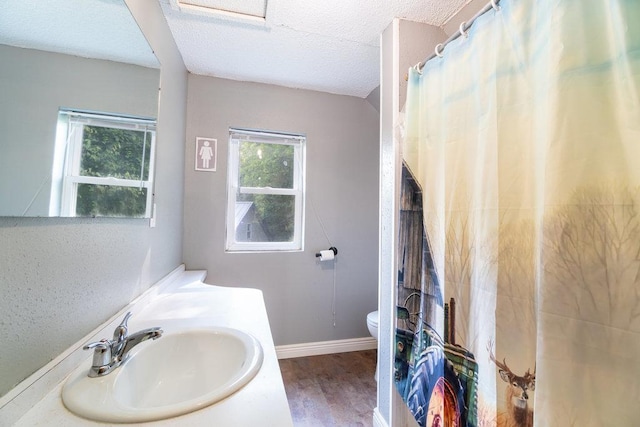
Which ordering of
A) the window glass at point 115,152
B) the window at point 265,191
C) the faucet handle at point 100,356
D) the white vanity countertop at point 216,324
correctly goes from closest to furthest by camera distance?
the white vanity countertop at point 216,324
the faucet handle at point 100,356
the window glass at point 115,152
the window at point 265,191

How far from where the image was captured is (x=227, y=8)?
1.27 metres

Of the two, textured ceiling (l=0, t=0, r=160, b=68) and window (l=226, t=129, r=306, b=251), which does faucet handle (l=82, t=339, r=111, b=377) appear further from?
window (l=226, t=129, r=306, b=251)

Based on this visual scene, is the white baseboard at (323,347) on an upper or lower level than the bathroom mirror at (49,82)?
lower

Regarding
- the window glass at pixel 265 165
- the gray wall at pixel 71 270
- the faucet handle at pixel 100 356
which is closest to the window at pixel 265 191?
the window glass at pixel 265 165

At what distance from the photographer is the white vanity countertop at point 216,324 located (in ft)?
1.54

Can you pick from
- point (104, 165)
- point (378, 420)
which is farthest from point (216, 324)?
point (378, 420)

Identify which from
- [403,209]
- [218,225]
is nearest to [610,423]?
[403,209]

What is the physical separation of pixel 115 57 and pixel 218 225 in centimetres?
121

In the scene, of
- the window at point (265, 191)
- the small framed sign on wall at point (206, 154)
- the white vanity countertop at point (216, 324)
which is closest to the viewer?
the white vanity countertop at point (216, 324)

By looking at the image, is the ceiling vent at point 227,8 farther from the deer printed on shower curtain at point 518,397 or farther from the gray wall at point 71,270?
the deer printed on shower curtain at point 518,397

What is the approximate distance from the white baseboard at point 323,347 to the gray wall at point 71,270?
119 cm

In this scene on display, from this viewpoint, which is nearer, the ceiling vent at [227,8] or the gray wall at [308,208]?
the ceiling vent at [227,8]

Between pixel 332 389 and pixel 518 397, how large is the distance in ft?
4.16

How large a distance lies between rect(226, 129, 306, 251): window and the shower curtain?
118 centimetres
